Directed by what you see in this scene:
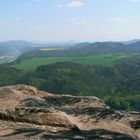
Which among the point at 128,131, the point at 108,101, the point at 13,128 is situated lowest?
the point at 108,101

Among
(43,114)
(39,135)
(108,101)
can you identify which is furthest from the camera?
(108,101)

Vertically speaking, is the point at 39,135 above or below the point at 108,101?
above

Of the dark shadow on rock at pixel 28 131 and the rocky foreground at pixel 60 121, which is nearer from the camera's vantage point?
the dark shadow on rock at pixel 28 131

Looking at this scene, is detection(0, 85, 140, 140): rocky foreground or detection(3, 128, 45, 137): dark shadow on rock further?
detection(0, 85, 140, 140): rocky foreground

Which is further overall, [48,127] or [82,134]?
[48,127]

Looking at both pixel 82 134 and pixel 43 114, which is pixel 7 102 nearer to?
pixel 43 114

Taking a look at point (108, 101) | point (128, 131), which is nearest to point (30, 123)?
point (128, 131)

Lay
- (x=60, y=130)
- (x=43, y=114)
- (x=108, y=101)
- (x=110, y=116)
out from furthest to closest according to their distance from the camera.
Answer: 1. (x=108, y=101)
2. (x=110, y=116)
3. (x=43, y=114)
4. (x=60, y=130)

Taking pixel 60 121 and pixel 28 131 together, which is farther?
pixel 60 121
